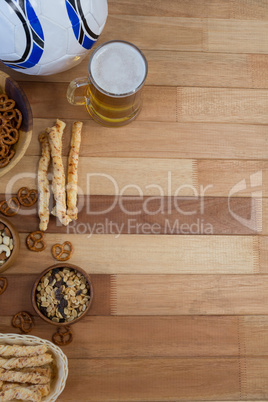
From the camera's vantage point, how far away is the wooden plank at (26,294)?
3.67 feet

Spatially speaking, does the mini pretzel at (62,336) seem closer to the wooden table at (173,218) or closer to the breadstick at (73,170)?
the wooden table at (173,218)

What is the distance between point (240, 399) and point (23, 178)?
85 cm

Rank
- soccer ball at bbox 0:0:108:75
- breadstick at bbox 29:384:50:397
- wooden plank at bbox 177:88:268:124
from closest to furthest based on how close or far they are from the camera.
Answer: soccer ball at bbox 0:0:108:75 → breadstick at bbox 29:384:50:397 → wooden plank at bbox 177:88:268:124

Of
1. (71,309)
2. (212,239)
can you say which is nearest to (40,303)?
(71,309)

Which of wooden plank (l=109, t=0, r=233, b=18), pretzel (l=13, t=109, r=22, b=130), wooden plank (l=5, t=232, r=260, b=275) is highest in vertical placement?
wooden plank (l=109, t=0, r=233, b=18)

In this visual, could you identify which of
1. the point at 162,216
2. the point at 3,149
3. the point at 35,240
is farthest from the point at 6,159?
the point at 162,216

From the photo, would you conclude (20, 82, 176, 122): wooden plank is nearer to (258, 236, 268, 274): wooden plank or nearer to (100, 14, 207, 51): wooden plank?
(100, 14, 207, 51): wooden plank

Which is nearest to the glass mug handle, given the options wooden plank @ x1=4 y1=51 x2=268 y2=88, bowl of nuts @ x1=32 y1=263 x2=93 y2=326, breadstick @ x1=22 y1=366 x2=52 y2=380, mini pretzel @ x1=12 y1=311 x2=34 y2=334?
wooden plank @ x1=4 y1=51 x2=268 y2=88

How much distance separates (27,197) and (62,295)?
285mm

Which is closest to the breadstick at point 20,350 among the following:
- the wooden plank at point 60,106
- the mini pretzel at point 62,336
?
the mini pretzel at point 62,336

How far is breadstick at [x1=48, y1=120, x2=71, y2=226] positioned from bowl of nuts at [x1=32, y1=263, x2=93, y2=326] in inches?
5.4

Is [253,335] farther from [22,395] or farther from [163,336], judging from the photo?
[22,395]

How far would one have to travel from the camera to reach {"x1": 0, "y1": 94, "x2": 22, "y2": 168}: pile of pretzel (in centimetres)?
104

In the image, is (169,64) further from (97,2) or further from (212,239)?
(212,239)
